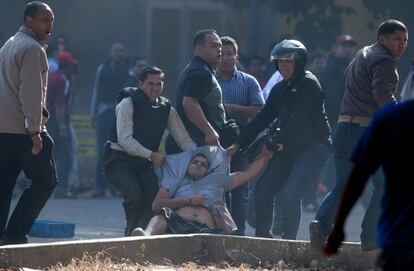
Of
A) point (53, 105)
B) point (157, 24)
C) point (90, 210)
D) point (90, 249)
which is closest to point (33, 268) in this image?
point (90, 249)

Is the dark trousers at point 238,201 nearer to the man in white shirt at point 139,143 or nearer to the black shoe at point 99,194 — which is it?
the man in white shirt at point 139,143

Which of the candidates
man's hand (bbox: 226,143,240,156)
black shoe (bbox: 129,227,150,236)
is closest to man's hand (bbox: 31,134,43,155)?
black shoe (bbox: 129,227,150,236)

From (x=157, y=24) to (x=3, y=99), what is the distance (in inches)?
615

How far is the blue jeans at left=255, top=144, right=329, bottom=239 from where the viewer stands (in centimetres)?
1126

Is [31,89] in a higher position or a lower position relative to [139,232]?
higher

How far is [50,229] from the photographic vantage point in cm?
1177

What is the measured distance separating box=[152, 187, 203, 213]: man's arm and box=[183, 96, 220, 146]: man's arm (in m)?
0.52

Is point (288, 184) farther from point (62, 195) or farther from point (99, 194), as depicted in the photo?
point (99, 194)

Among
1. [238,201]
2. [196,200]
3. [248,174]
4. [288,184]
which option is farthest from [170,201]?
[288,184]

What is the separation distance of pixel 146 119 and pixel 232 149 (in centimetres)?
81

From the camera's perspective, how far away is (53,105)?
1711 cm

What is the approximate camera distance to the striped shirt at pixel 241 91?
12172mm

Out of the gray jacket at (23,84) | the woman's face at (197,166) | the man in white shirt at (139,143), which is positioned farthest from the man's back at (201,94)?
the gray jacket at (23,84)

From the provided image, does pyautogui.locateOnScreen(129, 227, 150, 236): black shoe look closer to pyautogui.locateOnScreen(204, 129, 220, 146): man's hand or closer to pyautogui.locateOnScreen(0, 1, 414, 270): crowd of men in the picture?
pyautogui.locateOnScreen(0, 1, 414, 270): crowd of men
